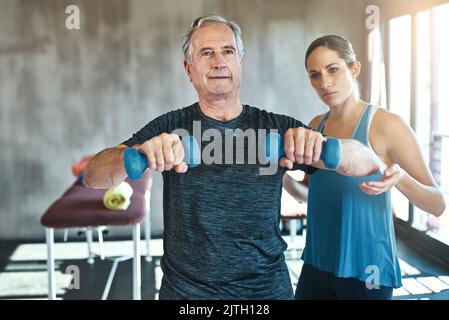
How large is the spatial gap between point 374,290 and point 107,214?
3.69 ft

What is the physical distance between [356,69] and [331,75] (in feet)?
0.18

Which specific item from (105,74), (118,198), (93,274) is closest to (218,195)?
(105,74)

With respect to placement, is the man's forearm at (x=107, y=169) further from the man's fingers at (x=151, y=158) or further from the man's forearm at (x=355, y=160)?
the man's forearm at (x=355, y=160)

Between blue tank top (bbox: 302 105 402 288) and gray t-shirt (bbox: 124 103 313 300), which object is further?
blue tank top (bbox: 302 105 402 288)

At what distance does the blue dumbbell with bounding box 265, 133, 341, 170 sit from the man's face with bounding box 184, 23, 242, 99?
19 centimetres

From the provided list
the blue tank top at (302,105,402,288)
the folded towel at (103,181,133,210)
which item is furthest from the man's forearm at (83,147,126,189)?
the folded towel at (103,181,133,210)

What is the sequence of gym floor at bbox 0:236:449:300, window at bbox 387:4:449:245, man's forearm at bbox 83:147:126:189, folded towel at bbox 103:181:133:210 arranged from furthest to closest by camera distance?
folded towel at bbox 103:181:133:210
gym floor at bbox 0:236:449:300
window at bbox 387:4:449:245
man's forearm at bbox 83:147:126:189

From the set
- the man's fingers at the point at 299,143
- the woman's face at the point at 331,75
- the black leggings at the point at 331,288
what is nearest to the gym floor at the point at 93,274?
the black leggings at the point at 331,288

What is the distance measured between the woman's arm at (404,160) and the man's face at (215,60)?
1.05 ft

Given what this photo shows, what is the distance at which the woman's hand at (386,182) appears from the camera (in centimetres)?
91

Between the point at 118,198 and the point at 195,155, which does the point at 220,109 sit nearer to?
the point at 195,155

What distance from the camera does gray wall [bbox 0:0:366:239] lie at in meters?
1.17

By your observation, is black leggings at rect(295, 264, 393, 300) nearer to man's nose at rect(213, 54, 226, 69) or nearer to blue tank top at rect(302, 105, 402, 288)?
blue tank top at rect(302, 105, 402, 288)

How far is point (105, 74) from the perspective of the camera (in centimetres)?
156
